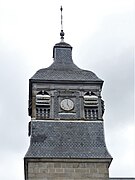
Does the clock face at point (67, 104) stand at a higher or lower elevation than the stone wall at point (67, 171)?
higher

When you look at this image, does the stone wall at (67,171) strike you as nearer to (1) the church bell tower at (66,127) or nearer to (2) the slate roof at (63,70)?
(1) the church bell tower at (66,127)

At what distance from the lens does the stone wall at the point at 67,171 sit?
3316 centimetres

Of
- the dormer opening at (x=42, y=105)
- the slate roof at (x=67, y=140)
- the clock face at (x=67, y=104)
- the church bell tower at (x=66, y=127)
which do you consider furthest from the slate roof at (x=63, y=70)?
the slate roof at (x=67, y=140)

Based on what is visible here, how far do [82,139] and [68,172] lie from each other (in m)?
2.21

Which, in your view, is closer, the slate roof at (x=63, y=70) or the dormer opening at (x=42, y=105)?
the dormer opening at (x=42, y=105)

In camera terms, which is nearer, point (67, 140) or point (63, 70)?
point (67, 140)

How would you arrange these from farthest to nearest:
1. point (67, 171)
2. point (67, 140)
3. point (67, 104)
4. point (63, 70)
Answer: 1. point (63, 70)
2. point (67, 104)
3. point (67, 140)
4. point (67, 171)

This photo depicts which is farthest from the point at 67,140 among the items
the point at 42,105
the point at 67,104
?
the point at 42,105

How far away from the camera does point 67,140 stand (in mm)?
34562

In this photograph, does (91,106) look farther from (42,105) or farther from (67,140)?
(42,105)

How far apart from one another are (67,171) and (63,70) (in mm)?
6719

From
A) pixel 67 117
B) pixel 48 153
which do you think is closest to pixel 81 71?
pixel 67 117

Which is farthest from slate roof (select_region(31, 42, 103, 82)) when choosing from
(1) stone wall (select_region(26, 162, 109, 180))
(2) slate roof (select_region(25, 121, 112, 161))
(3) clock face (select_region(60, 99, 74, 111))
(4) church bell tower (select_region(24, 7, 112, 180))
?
(1) stone wall (select_region(26, 162, 109, 180))

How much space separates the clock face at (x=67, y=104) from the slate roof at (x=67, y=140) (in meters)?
0.86
